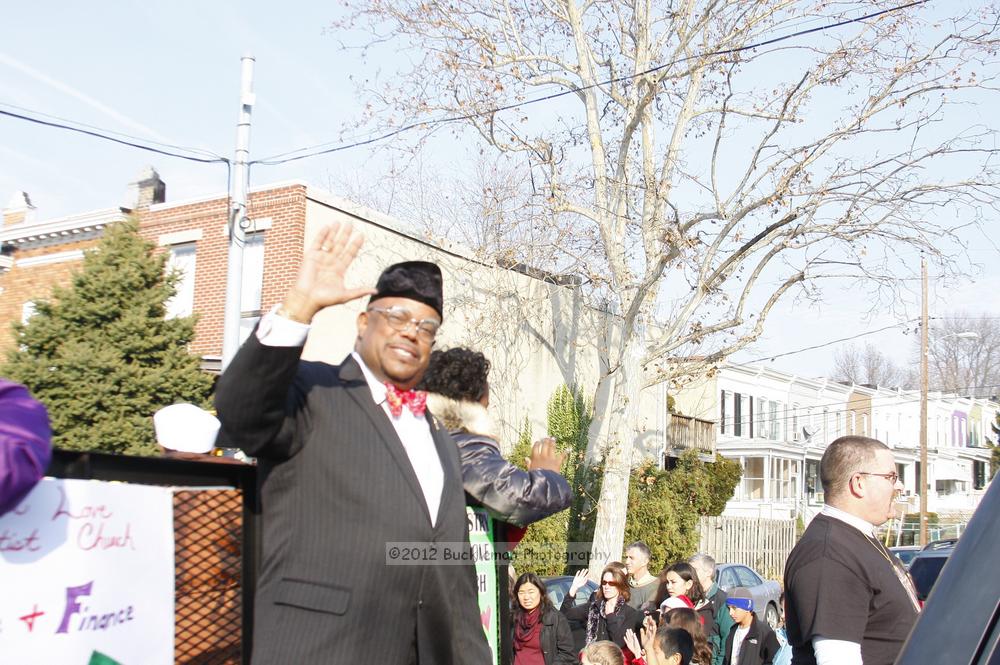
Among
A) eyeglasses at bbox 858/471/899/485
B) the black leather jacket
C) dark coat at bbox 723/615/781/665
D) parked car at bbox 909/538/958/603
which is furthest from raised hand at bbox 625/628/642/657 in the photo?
the black leather jacket

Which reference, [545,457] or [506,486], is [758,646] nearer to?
[545,457]

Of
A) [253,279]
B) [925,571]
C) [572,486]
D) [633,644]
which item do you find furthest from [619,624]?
[572,486]

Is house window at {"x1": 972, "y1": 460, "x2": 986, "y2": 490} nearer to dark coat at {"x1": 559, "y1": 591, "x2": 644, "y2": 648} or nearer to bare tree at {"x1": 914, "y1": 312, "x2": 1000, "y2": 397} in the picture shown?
bare tree at {"x1": 914, "y1": 312, "x2": 1000, "y2": 397}

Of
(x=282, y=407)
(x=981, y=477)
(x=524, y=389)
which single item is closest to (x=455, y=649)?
(x=282, y=407)

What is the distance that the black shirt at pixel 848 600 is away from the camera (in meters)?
3.11

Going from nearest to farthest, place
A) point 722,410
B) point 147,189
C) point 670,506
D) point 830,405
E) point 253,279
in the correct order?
point 253,279
point 147,189
point 670,506
point 722,410
point 830,405

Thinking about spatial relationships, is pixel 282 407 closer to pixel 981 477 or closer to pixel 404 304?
pixel 404 304

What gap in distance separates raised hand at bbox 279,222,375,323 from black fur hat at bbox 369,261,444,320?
30 cm

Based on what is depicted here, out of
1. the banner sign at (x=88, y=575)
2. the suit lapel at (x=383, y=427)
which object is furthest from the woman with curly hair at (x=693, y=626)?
the banner sign at (x=88, y=575)

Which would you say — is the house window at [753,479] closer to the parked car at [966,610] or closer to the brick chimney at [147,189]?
the brick chimney at [147,189]

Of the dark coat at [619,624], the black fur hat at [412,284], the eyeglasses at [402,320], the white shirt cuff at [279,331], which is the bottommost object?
the dark coat at [619,624]

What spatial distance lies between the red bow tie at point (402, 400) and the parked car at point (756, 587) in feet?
40.1

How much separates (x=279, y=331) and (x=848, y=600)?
2.04 meters

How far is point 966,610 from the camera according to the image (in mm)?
1678
